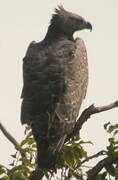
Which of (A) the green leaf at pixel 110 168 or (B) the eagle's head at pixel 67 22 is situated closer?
(A) the green leaf at pixel 110 168

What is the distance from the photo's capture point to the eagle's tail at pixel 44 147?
8.54m

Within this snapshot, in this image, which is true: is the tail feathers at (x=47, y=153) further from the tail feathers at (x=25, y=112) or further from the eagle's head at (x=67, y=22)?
the eagle's head at (x=67, y=22)

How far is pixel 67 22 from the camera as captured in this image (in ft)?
40.9

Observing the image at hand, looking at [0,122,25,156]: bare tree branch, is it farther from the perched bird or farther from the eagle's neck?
the eagle's neck

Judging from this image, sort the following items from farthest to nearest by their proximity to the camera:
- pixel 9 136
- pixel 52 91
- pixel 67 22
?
pixel 67 22 < pixel 52 91 < pixel 9 136

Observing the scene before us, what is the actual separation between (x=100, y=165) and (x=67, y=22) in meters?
5.86

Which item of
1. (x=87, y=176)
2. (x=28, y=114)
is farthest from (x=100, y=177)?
(x=28, y=114)

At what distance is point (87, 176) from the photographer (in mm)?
7793

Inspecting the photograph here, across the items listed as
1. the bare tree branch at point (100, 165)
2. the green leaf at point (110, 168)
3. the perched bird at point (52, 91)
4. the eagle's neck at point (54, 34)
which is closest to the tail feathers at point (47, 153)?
the perched bird at point (52, 91)

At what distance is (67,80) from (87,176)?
2438mm

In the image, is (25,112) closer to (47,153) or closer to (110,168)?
(47,153)

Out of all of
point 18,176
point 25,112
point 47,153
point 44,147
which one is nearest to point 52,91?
point 25,112

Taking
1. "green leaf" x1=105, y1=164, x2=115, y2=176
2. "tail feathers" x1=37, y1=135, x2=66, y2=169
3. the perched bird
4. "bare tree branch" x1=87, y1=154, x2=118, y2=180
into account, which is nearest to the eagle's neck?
the perched bird

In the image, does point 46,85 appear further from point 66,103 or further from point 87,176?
point 87,176
